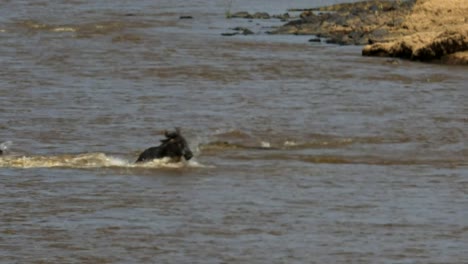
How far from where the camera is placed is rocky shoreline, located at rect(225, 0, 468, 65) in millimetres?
23047

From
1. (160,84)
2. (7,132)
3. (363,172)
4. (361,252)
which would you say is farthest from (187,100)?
(361,252)

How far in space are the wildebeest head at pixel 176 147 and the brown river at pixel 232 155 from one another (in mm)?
115

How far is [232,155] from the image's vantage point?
45.6ft

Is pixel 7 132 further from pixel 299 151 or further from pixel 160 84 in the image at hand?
pixel 160 84

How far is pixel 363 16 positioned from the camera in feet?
96.9

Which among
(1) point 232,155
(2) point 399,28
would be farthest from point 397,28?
(1) point 232,155

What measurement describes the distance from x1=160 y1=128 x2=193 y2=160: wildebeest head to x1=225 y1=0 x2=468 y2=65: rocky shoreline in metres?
10.6

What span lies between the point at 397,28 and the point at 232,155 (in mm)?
13356

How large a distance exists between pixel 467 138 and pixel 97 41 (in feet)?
44.7

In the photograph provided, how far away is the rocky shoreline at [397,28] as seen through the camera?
907 inches

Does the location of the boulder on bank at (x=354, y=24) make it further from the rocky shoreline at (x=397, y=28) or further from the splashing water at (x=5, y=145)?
the splashing water at (x=5, y=145)

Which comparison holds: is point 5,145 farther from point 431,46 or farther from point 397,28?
point 397,28

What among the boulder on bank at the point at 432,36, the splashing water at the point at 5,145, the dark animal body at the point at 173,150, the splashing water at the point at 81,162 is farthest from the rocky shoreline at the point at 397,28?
the dark animal body at the point at 173,150

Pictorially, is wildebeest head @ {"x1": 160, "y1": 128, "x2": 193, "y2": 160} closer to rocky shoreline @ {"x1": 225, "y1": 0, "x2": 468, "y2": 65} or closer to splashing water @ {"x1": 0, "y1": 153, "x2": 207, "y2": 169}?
splashing water @ {"x1": 0, "y1": 153, "x2": 207, "y2": 169}
